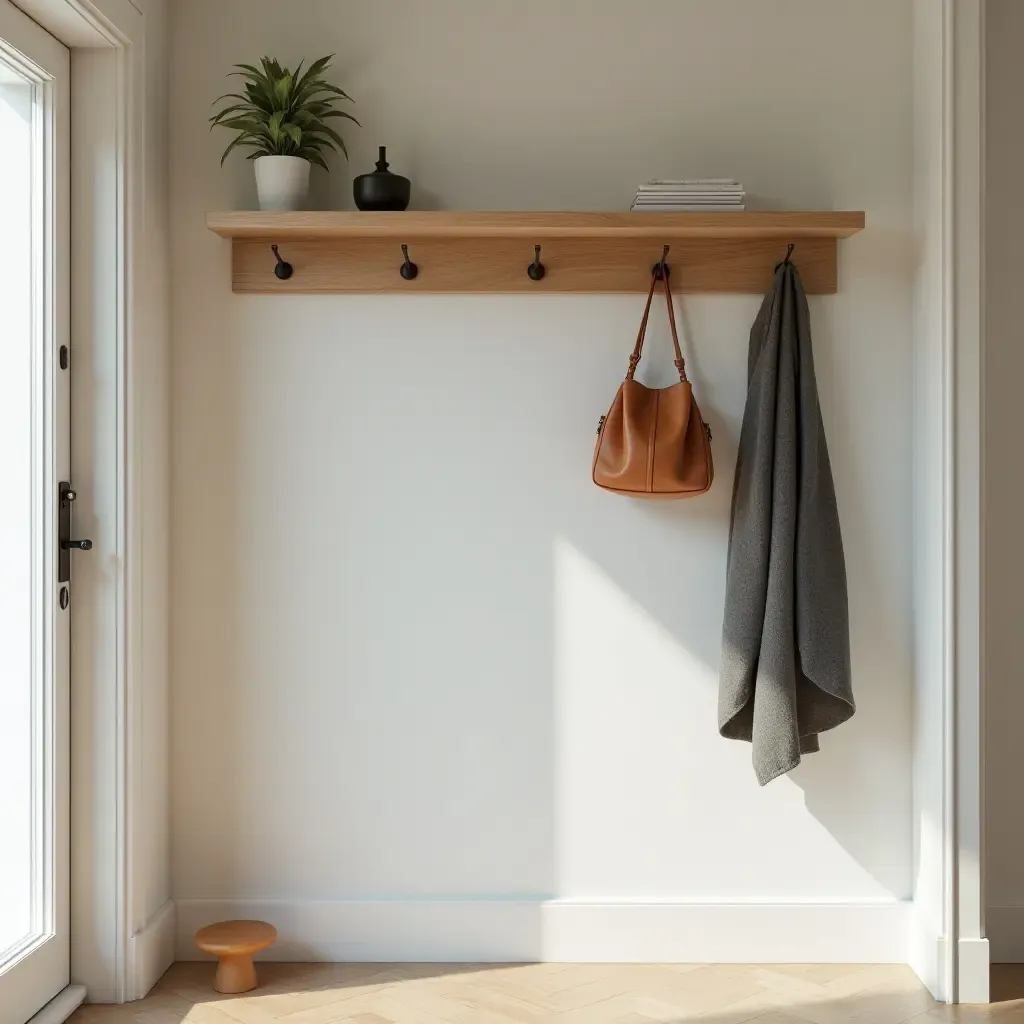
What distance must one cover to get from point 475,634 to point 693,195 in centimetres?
105

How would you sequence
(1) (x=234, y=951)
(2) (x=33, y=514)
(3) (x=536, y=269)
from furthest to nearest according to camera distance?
1. (3) (x=536, y=269)
2. (1) (x=234, y=951)
3. (2) (x=33, y=514)

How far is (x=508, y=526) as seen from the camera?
2.54 meters

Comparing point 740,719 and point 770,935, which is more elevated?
point 740,719

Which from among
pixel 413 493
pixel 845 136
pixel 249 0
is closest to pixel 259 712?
pixel 413 493

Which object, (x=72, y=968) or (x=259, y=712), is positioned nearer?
(x=72, y=968)

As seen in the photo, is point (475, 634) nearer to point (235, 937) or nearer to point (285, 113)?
point (235, 937)

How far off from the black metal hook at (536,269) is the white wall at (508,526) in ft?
0.24

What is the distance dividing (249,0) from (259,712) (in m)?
1.58

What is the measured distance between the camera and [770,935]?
254 centimetres

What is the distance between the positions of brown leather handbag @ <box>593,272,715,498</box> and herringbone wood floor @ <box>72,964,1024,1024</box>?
1.04 m
